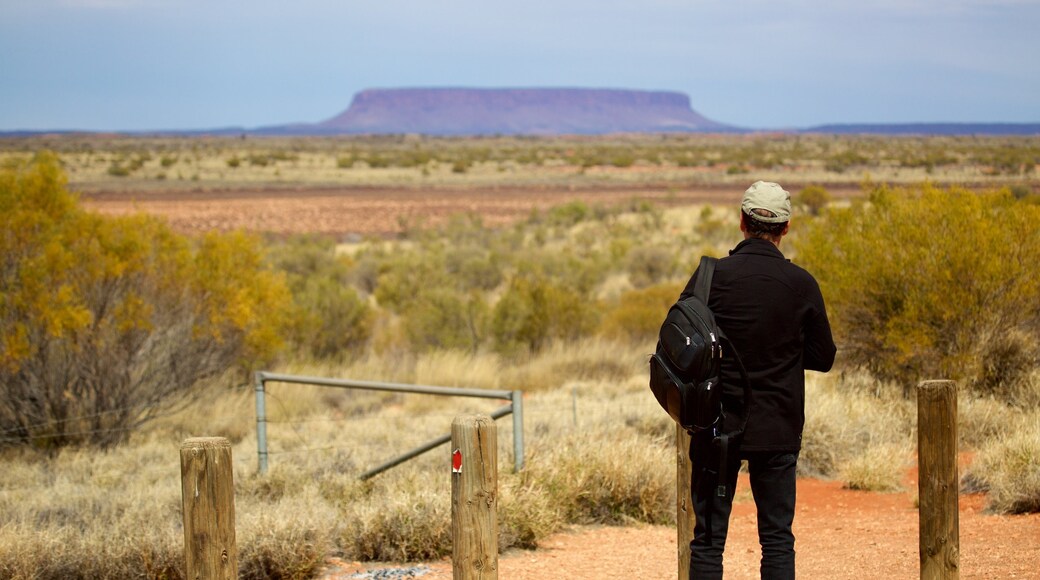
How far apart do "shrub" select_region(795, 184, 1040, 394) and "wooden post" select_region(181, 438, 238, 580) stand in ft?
25.5

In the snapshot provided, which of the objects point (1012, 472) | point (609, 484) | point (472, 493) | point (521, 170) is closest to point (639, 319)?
point (609, 484)

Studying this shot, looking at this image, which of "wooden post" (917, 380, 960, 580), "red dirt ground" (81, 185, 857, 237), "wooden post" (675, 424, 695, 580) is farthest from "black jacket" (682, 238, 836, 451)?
"red dirt ground" (81, 185, 857, 237)

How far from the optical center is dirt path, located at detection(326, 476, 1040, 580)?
18.8ft

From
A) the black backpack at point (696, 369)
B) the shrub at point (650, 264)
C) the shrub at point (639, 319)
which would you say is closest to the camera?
the black backpack at point (696, 369)

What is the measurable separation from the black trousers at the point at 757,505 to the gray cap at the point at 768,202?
856mm

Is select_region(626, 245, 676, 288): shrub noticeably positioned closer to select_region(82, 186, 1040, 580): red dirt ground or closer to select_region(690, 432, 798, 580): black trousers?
select_region(82, 186, 1040, 580): red dirt ground

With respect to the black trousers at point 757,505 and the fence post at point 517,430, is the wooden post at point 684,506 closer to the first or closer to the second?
the black trousers at point 757,505

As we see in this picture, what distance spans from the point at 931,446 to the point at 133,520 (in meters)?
5.03

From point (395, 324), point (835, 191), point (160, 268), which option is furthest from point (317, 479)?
point (835, 191)

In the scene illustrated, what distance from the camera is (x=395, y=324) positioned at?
1750 cm

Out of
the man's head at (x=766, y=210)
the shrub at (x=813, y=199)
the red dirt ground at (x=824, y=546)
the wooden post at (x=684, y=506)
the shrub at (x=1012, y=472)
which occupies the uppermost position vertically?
the man's head at (x=766, y=210)

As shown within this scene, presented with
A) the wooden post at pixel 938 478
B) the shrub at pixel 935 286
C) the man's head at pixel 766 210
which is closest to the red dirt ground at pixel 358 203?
the shrub at pixel 935 286

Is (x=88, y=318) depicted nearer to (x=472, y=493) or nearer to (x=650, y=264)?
(x=472, y=493)

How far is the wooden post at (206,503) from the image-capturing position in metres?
3.38
